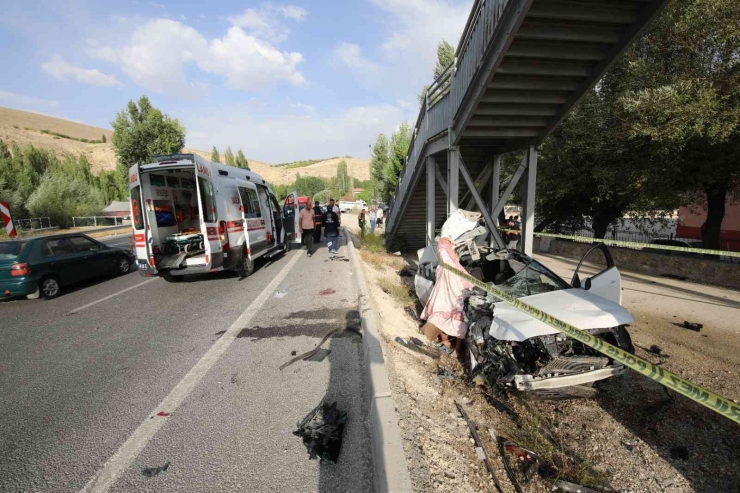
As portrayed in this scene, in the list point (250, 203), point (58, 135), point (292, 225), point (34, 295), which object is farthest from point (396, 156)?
point (58, 135)

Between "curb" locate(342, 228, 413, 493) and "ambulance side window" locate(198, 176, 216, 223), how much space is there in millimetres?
4731

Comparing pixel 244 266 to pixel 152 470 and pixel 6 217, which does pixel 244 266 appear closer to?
pixel 152 470

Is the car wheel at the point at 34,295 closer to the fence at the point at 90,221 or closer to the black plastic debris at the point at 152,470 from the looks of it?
the black plastic debris at the point at 152,470

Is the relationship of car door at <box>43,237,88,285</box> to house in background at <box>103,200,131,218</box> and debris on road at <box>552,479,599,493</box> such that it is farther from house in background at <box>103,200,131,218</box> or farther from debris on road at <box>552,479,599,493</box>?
house in background at <box>103,200,131,218</box>

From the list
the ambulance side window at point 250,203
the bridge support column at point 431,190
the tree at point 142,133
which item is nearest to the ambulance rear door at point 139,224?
the ambulance side window at point 250,203

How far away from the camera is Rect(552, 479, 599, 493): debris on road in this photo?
2.49 metres

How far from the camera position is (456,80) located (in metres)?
7.07

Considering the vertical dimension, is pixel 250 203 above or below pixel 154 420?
above

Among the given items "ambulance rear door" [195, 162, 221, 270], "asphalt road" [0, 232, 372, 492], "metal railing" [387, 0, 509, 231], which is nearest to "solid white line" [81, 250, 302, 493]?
"asphalt road" [0, 232, 372, 492]

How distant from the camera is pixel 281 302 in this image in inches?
251

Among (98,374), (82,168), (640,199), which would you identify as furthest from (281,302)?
(82,168)

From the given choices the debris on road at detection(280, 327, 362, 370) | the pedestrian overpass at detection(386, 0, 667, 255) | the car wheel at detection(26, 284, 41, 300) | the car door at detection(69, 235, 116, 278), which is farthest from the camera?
the car door at detection(69, 235, 116, 278)

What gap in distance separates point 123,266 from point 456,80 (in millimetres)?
9458

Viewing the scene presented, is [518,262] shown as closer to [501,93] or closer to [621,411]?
[621,411]
